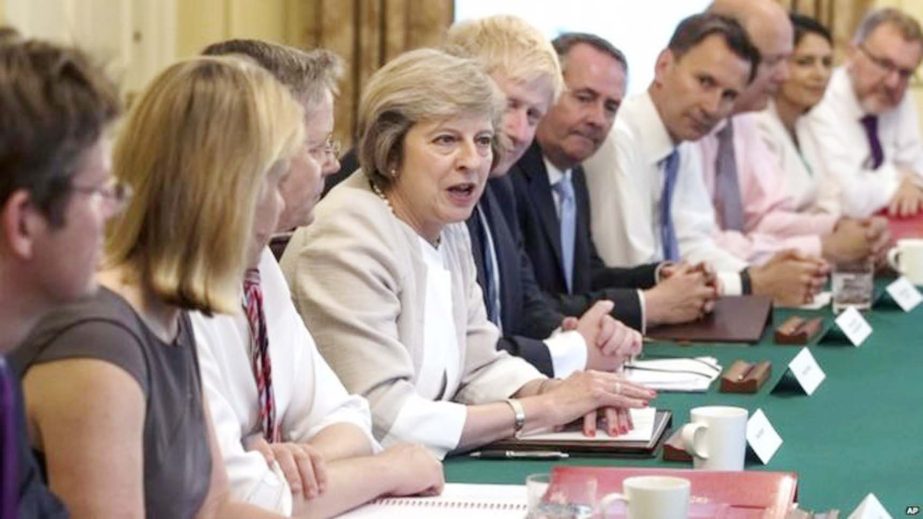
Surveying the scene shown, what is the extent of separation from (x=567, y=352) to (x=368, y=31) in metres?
3.87

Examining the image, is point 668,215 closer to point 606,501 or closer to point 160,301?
point 606,501

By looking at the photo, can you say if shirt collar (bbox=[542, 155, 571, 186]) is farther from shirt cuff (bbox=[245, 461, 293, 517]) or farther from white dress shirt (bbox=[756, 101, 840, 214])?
shirt cuff (bbox=[245, 461, 293, 517])

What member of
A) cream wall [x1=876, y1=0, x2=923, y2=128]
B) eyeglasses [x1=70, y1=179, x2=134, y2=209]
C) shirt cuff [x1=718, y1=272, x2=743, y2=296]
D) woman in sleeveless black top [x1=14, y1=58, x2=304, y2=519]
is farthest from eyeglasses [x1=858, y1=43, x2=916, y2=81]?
eyeglasses [x1=70, y1=179, x2=134, y2=209]

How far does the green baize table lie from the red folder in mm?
72

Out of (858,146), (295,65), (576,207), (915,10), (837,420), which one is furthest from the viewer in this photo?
(915,10)

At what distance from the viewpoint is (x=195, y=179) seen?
182 centimetres

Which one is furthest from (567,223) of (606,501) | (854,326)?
(606,501)

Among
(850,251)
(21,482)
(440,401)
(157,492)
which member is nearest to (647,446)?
(440,401)

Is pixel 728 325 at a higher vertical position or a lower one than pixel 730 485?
lower

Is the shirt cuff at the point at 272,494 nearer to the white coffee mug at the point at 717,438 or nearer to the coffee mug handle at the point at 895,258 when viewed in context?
the white coffee mug at the point at 717,438

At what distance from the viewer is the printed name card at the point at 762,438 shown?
2676mm

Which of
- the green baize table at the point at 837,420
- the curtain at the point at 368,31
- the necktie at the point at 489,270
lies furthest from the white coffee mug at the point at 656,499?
the curtain at the point at 368,31

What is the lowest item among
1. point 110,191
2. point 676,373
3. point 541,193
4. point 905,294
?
point 905,294

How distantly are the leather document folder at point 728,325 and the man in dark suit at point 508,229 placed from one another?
433mm
